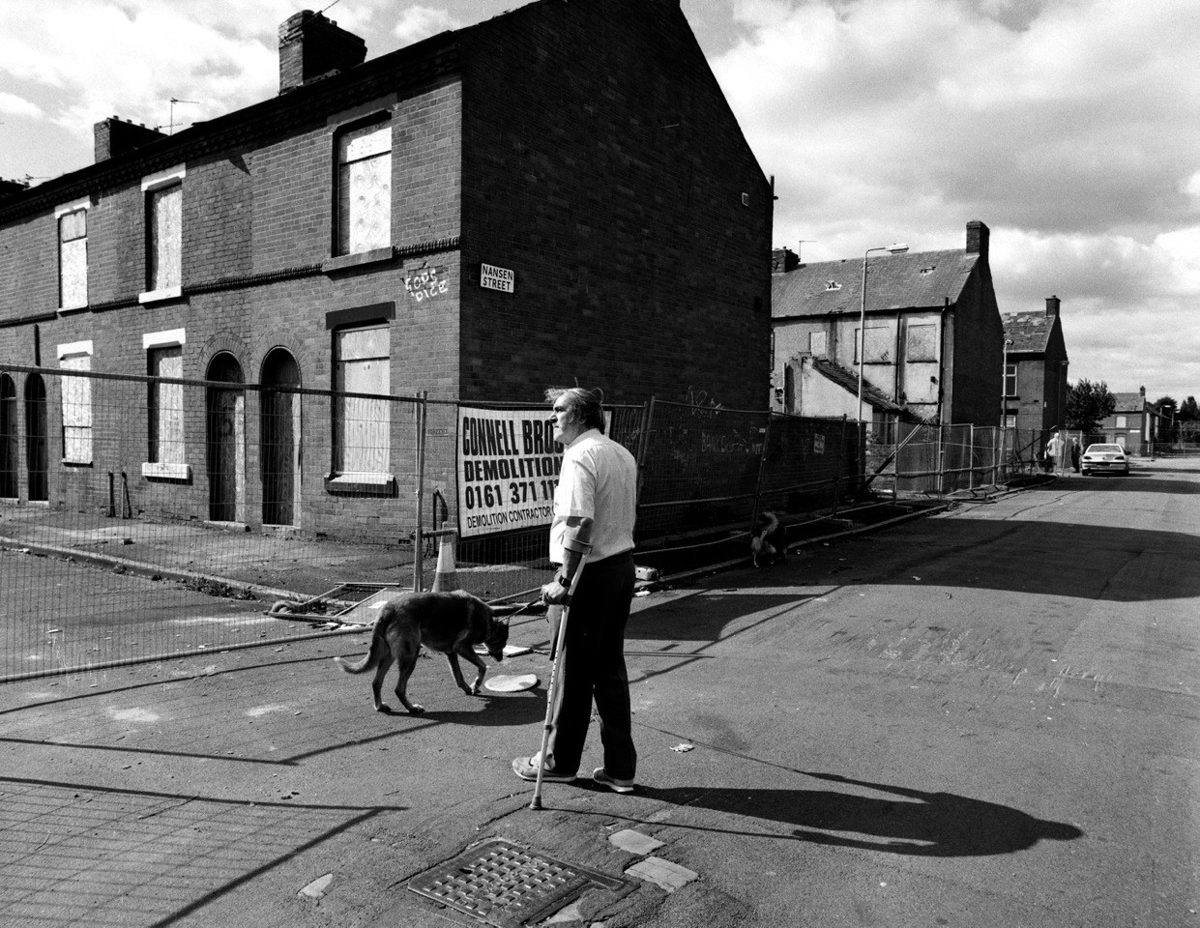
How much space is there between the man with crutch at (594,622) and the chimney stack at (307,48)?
1249 cm

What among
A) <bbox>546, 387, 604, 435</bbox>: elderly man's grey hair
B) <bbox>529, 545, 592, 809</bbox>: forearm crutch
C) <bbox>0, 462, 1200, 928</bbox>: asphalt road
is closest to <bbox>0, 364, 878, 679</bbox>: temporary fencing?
<bbox>0, 462, 1200, 928</bbox>: asphalt road

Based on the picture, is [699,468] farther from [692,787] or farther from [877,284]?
[877,284]

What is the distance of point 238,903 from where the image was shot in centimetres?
323

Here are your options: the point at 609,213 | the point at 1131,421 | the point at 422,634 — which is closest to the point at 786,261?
the point at 609,213

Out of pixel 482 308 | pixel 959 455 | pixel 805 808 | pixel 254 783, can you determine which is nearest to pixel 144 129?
pixel 482 308

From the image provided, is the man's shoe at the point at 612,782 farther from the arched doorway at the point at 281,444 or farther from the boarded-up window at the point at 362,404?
the arched doorway at the point at 281,444

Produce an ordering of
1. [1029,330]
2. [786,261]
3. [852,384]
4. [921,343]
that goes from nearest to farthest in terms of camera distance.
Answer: [852,384] < [921,343] < [786,261] < [1029,330]

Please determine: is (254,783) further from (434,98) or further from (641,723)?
(434,98)

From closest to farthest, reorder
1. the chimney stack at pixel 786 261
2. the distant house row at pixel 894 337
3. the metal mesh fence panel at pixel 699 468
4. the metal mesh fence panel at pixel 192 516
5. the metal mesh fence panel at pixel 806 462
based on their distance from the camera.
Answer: the metal mesh fence panel at pixel 192 516
the metal mesh fence panel at pixel 699 468
the metal mesh fence panel at pixel 806 462
the distant house row at pixel 894 337
the chimney stack at pixel 786 261

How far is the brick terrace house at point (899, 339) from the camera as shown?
122 feet

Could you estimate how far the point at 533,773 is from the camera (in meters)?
4.43

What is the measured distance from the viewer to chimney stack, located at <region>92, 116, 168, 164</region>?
18453mm

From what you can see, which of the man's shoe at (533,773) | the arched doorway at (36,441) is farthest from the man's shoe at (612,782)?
the arched doorway at (36,441)

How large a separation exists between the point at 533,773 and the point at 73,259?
18.9 metres
